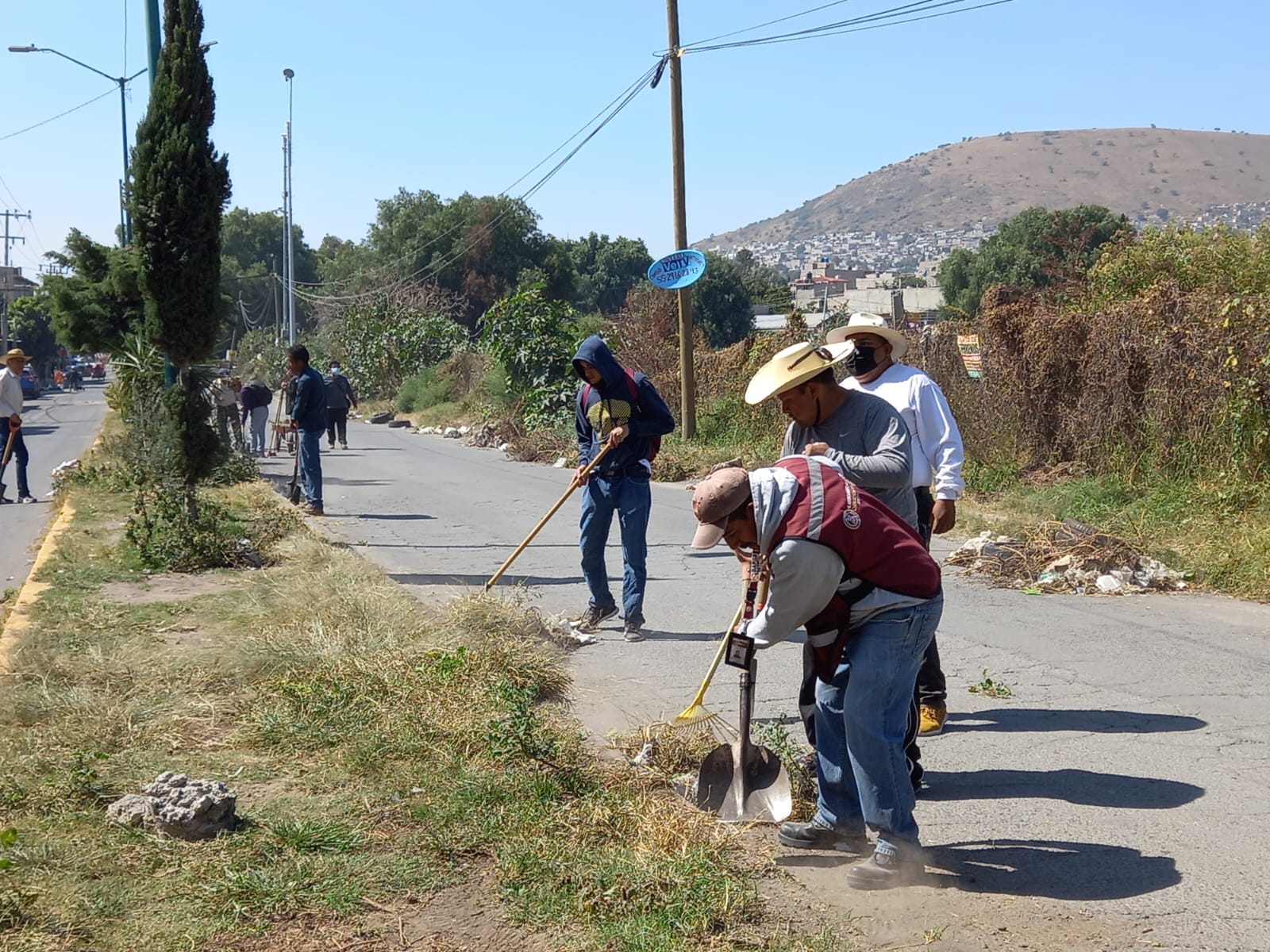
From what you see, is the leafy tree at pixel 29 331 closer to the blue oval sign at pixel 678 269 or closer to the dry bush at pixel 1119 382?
the blue oval sign at pixel 678 269

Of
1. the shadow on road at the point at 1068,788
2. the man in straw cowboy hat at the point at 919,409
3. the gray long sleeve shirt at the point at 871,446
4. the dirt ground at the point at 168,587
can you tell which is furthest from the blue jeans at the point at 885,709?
the dirt ground at the point at 168,587

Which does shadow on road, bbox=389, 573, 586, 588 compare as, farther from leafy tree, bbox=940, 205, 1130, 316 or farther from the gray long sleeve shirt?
leafy tree, bbox=940, 205, 1130, 316

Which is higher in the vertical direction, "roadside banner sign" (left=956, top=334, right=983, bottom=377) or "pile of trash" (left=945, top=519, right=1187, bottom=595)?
"roadside banner sign" (left=956, top=334, right=983, bottom=377)

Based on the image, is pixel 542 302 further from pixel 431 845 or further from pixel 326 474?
pixel 431 845

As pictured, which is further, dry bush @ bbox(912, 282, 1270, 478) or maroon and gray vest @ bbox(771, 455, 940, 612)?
dry bush @ bbox(912, 282, 1270, 478)

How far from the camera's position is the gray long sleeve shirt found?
4.70 meters

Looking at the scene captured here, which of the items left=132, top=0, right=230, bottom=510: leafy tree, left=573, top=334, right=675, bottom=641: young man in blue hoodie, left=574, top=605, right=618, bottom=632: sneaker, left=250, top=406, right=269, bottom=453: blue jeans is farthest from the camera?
left=250, top=406, right=269, bottom=453: blue jeans

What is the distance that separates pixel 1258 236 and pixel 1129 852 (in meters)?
17.8

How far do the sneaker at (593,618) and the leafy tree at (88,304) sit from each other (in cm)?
786

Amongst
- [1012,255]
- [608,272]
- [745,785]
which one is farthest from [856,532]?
[608,272]

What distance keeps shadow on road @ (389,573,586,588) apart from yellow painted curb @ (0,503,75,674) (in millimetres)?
2605

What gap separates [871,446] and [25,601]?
6671 mm

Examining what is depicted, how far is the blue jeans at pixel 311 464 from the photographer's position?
14.4 meters

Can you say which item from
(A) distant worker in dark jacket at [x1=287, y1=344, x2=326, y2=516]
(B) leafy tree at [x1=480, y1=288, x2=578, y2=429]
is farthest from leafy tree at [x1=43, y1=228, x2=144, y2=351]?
(B) leafy tree at [x1=480, y1=288, x2=578, y2=429]
